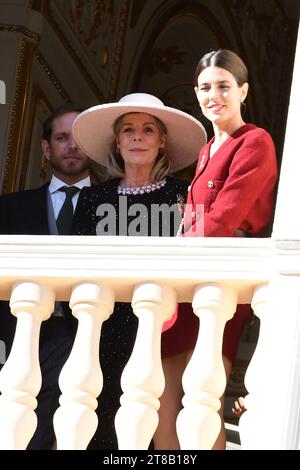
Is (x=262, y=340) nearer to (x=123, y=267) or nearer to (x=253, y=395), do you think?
(x=253, y=395)

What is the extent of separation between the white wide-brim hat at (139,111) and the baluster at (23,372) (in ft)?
4.33

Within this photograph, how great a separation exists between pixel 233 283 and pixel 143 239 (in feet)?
1.01

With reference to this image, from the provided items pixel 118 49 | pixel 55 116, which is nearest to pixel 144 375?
pixel 55 116

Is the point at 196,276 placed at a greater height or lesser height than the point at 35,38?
lesser

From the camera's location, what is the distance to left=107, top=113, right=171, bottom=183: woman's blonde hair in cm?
568

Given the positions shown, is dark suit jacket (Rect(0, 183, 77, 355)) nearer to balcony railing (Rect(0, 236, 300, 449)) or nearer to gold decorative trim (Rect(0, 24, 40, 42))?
balcony railing (Rect(0, 236, 300, 449))

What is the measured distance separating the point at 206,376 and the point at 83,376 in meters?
0.37

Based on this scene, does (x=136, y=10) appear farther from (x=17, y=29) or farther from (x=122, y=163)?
(x=122, y=163)

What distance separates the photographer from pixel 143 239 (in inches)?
174

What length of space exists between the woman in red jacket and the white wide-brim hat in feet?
1.22

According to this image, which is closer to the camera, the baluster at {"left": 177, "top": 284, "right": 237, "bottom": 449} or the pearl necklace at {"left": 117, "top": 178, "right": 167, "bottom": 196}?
the baluster at {"left": 177, "top": 284, "right": 237, "bottom": 449}

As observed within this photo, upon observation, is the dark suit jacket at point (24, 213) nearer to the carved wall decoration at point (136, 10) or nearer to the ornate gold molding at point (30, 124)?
the ornate gold molding at point (30, 124)

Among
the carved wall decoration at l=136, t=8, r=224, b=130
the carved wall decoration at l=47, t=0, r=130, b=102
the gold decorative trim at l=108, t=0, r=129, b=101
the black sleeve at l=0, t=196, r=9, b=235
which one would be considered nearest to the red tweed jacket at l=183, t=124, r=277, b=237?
the black sleeve at l=0, t=196, r=9, b=235
